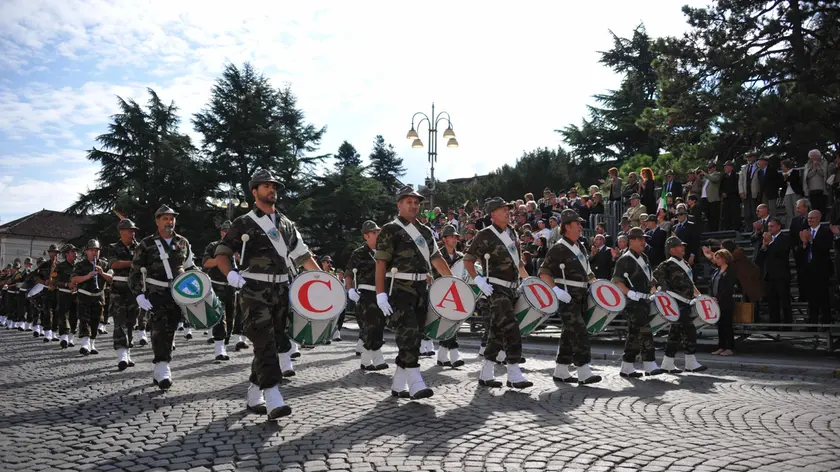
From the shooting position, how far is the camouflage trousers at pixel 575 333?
9.22 metres

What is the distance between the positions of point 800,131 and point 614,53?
24686mm

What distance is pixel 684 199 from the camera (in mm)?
→ 19406

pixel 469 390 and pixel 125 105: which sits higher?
pixel 125 105

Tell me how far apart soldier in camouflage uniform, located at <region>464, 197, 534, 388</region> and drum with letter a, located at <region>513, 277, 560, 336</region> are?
126 millimetres

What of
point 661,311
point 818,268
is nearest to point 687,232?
point 818,268

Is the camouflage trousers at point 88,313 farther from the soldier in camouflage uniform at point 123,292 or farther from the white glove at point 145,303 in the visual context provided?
the white glove at point 145,303

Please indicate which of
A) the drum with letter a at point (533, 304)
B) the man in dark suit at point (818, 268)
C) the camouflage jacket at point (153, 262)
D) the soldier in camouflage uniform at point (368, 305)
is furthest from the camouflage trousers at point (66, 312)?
the man in dark suit at point (818, 268)

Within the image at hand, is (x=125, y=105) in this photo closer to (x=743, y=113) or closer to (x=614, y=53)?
(x=614, y=53)

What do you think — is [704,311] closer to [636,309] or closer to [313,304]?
[636,309]

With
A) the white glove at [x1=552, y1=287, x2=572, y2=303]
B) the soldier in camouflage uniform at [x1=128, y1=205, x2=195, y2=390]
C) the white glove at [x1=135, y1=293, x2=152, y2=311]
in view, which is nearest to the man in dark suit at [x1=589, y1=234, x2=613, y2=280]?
the white glove at [x1=552, y1=287, x2=572, y2=303]

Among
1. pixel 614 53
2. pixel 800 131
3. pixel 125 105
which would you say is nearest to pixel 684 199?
pixel 800 131

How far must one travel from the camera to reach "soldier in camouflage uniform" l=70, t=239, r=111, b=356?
13.3 metres

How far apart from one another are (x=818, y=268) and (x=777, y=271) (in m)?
0.73

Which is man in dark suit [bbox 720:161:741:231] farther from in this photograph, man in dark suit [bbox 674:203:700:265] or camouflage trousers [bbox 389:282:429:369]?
camouflage trousers [bbox 389:282:429:369]
